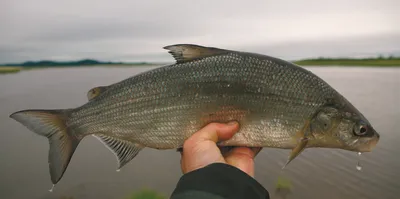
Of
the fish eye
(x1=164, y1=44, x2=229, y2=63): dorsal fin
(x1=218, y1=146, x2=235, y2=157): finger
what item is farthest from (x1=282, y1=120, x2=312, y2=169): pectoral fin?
(x1=164, y1=44, x2=229, y2=63): dorsal fin

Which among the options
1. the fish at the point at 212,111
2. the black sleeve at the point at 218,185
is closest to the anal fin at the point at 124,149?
the fish at the point at 212,111

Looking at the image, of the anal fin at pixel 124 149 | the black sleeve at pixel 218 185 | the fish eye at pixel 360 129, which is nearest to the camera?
the black sleeve at pixel 218 185

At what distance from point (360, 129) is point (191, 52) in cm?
161

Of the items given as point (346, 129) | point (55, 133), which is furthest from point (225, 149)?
point (55, 133)

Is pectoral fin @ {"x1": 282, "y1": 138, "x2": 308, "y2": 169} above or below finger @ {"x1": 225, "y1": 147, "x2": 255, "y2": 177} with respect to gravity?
above

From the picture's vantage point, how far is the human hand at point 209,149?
2.88 m

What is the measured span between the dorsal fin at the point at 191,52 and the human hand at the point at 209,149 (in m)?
0.65

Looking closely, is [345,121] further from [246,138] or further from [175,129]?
[175,129]

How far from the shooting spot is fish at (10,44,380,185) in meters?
2.96

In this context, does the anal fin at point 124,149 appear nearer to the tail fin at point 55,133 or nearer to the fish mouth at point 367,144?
the tail fin at point 55,133

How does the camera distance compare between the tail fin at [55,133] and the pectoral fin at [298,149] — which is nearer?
the pectoral fin at [298,149]

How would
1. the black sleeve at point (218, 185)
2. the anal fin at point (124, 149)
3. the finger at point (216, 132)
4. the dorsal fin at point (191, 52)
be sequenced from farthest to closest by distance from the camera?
the anal fin at point (124, 149)
the dorsal fin at point (191, 52)
the finger at point (216, 132)
the black sleeve at point (218, 185)

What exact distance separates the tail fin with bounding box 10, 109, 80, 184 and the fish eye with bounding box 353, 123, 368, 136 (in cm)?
259

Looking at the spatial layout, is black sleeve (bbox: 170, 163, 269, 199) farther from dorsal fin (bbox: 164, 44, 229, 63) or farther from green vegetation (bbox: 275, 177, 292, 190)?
green vegetation (bbox: 275, 177, 292, 190)
